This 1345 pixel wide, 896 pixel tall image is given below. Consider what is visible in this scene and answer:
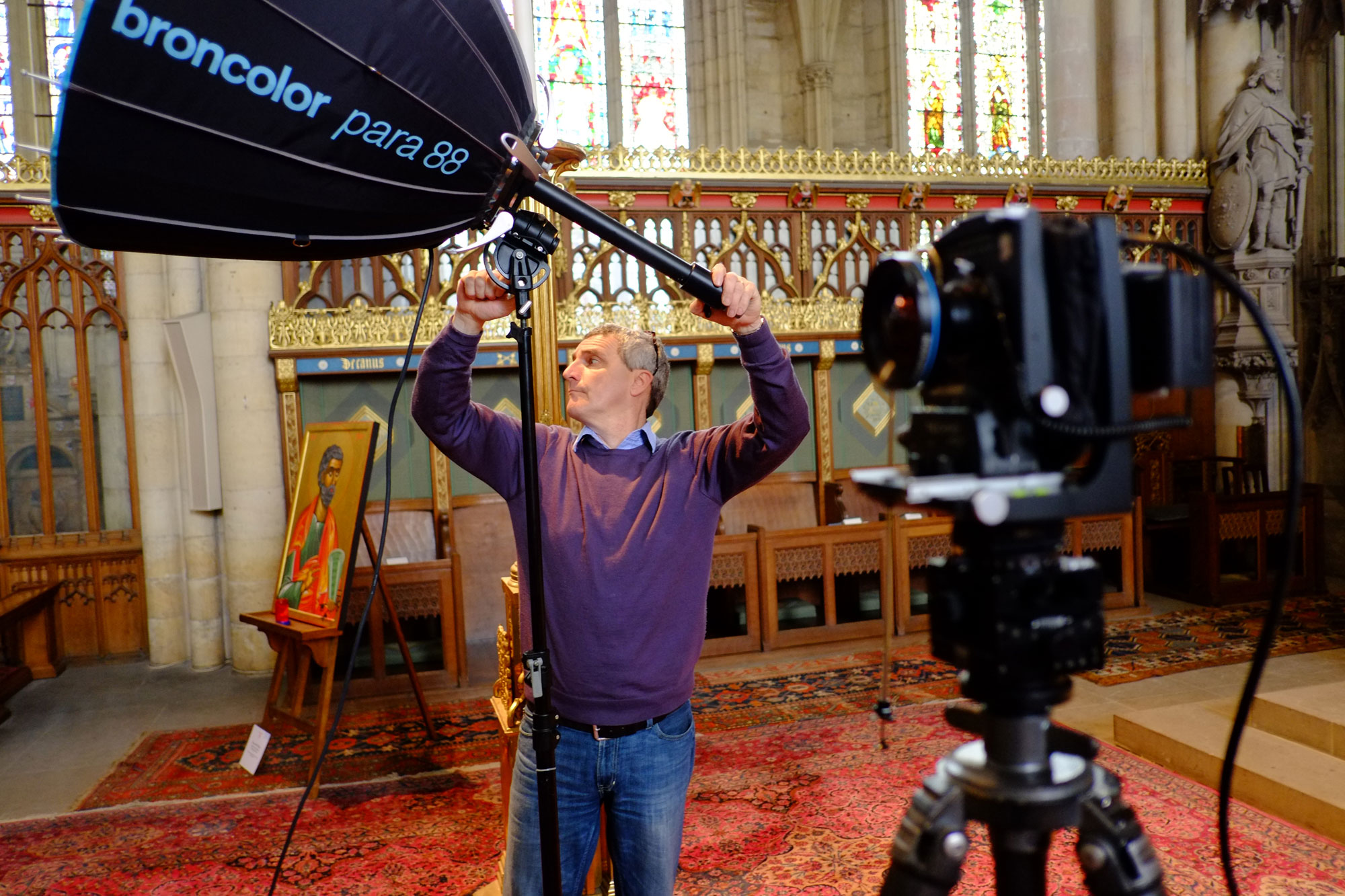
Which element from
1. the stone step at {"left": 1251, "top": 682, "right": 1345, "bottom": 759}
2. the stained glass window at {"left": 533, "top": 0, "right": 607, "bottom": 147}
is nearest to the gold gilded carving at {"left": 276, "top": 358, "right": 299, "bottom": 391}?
the stone step at {"left": 1251, "top": 682, "right": 1345, "bottom": 759}

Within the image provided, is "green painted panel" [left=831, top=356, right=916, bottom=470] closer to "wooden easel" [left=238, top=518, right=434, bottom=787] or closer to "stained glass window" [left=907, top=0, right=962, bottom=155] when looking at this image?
"wooden easel" [left=238, top=518, right=434, bottom=787]

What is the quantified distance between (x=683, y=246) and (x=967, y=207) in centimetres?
207

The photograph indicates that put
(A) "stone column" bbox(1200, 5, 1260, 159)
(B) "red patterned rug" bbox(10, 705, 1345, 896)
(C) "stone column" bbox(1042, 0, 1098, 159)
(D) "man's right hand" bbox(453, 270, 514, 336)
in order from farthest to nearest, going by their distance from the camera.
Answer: (C) "stone column" bbox(1042, 0, 1098, 159), (A) "stone column" bbox(1200, 5, 1260, 159), (B) "red patterned rug" bbox(10, 705, 1345, 896), (D) "man's right hand" bbox(453, 270, 514, 336)

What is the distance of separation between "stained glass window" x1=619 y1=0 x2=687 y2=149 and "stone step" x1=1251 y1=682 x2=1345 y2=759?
8.97 m

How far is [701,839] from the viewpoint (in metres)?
3.18

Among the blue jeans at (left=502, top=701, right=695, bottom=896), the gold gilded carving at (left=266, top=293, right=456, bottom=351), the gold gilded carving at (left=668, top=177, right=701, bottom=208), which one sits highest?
the gold gilded carving at (left=668, top=177, right=701, bottom=208)

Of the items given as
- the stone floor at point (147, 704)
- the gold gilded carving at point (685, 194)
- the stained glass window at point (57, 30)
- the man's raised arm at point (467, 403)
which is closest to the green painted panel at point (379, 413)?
the stone floor at point (147, 704)

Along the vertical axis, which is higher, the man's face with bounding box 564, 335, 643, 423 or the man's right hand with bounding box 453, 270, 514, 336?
the man's right hand with bounding box 453, 270, 514, 336

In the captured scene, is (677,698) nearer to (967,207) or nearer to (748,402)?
(748,402)

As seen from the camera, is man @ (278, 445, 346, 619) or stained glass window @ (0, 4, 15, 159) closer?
man @ (278, 445, 346, 619)

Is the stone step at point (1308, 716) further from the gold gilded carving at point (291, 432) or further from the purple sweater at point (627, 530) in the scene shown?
the gold gilded carving at point (291, 432)

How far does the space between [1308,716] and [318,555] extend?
12.8 feet

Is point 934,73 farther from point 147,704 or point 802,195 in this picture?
point 147,704

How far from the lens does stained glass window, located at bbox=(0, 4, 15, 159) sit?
7980 millimetres
